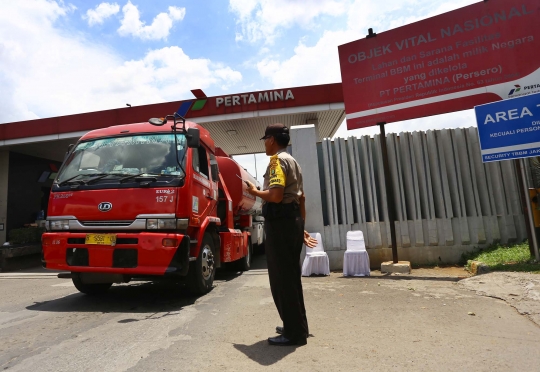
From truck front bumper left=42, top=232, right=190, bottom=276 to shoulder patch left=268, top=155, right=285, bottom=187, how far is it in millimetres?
1855

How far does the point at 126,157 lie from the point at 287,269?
9.98 ft

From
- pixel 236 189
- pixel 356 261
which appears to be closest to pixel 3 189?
pixel 236 189

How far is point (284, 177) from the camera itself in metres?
3.03

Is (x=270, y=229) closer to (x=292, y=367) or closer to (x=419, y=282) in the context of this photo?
(x=292, y=367)

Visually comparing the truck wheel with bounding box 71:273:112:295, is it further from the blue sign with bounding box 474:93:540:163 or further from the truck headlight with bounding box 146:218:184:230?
the blue sign with bounding box 474:93:540:163

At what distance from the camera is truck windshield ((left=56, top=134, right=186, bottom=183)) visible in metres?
4.70

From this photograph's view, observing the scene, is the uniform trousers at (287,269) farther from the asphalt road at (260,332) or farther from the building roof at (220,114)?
the building roof at (220,114)

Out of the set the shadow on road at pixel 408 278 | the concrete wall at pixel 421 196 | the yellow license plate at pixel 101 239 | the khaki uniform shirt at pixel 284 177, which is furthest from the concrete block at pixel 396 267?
the yellow license plate at pixel 101 239

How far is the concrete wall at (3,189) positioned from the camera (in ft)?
44.5

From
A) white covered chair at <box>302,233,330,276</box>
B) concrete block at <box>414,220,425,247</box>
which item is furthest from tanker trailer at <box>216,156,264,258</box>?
concrete block at <box>414,220,425,247</box>

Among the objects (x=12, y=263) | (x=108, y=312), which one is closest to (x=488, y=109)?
(x=108, y=312)

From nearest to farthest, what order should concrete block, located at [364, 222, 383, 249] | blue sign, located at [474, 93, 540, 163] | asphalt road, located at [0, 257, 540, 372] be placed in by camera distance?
asphalt road, located at [0, 257, 540, 372] → blue sign, located at [474, 93, 540, 163] → concrete block, located at [364, 222, 383, 249]

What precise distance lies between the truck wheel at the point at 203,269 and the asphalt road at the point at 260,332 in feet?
0.59

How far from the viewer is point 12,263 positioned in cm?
1111
